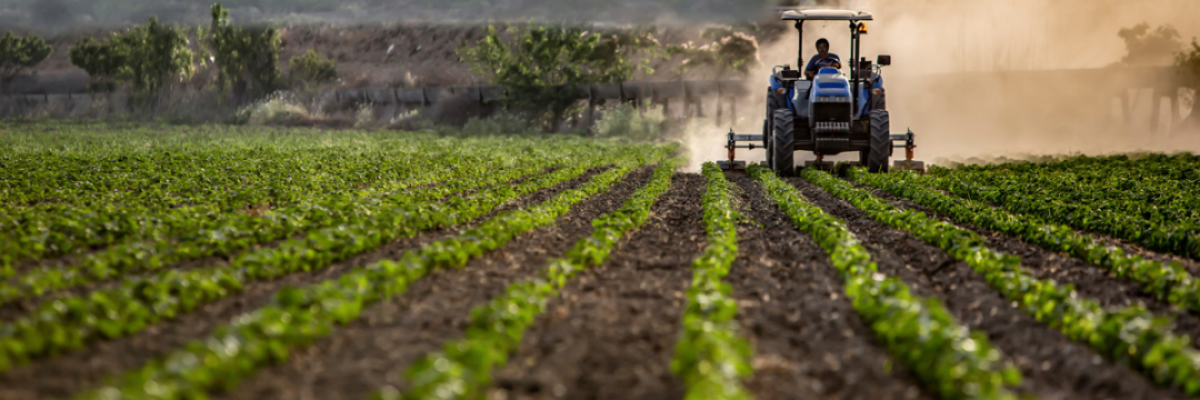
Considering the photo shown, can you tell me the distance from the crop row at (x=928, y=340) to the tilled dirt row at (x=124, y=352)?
5.15 meters

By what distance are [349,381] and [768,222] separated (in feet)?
32.5

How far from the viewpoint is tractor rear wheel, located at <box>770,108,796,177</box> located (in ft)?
72.6

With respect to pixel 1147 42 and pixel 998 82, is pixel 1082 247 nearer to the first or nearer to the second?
pixel 998 82

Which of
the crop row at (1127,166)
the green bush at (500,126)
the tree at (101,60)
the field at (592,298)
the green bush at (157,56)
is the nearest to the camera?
the field at (592,298)

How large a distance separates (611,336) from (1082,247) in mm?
6814

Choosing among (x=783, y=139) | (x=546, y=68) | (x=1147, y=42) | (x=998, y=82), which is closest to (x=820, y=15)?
(x=783, y=139)

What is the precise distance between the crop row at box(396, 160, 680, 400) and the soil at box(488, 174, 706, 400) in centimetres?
12

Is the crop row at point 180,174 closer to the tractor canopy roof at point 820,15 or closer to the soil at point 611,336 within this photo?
the soil at point 611,336

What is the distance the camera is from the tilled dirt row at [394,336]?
5941mm

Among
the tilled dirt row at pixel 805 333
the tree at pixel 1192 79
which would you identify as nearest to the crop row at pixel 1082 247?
the tilled dirt row at pixel 805 333

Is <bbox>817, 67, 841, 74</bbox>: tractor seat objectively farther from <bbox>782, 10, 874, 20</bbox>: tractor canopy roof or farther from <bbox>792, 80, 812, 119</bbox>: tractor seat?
<bbox>782, 10, 874, 20</bbox>: tractor canopy roof

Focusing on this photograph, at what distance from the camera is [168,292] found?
25.7ft

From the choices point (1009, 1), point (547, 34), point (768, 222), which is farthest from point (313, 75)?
point (768, 222)

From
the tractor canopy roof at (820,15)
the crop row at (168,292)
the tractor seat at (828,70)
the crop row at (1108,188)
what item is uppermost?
the tractor canopy roof at (820,15)
